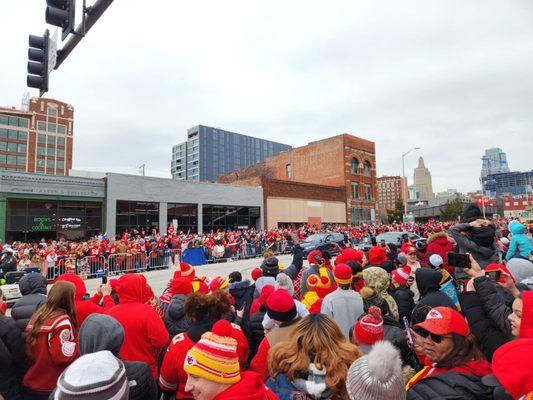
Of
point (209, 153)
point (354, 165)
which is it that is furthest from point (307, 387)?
point (209, 153)

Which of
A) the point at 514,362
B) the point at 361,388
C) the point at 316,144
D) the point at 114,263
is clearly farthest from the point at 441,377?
the point at 316,144

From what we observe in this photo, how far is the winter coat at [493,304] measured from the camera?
253cm

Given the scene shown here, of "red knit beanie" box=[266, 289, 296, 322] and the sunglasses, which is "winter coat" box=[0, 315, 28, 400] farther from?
the sunglasses

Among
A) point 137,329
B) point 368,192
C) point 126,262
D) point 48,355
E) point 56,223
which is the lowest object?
point 126,262

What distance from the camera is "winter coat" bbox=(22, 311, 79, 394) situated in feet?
9.96

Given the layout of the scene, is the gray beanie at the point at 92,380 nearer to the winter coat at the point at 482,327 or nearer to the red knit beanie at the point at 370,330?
the red knit beanie at the point at 370,330

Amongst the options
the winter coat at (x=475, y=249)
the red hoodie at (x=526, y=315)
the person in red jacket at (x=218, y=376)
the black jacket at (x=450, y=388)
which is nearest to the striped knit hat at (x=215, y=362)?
the person in red jacket at (x=218, y=376)

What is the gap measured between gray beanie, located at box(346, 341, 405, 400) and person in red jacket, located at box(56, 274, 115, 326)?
3.11m

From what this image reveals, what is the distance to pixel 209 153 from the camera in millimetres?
123438

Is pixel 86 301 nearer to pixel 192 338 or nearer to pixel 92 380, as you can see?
pixel 192 338

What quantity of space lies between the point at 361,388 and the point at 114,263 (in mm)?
16787

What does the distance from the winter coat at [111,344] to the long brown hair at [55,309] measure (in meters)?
0.95

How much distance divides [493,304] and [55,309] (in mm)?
3910

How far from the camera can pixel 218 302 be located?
316cm
